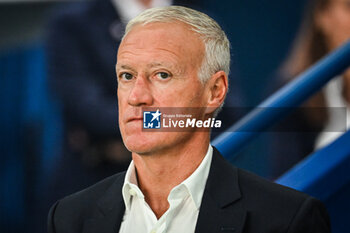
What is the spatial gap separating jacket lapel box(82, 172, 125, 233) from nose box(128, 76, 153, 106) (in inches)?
12.5

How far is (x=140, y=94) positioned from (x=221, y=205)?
1.28 ft

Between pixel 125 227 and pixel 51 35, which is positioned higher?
pixel 51 35

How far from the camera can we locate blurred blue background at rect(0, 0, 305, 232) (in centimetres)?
196

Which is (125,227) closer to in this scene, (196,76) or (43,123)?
(196,76)

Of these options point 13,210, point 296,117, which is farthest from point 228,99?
point 13,210

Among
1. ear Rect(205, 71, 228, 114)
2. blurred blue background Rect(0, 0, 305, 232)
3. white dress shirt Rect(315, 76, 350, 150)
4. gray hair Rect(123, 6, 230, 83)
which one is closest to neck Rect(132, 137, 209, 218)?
ear Rect(205, 71, 228, 114)

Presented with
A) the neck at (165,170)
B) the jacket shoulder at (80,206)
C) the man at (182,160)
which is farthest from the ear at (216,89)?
the jacket shoulder at (80,206)

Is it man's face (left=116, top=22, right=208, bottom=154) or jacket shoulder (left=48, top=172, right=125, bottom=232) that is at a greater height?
→ man's face (left=116, top=22, right=208, bottom=154)

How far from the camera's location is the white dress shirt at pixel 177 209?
1468mm

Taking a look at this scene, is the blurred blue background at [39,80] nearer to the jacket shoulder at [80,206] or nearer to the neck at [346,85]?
the neck at [346,85]

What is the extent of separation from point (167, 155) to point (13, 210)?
0.89 meters

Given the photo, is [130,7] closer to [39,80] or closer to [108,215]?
[39,80]

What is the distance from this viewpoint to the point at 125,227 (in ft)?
5.02

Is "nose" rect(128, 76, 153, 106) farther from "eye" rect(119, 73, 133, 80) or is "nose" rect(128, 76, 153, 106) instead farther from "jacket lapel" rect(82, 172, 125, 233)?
"jacket lapel" rect(82, 172, 125, 233)
